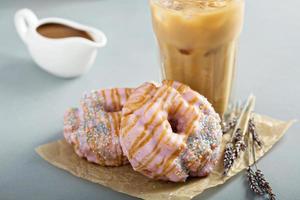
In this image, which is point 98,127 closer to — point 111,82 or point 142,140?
point 142,140

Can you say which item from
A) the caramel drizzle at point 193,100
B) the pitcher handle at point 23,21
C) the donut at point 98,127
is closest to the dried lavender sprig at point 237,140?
the caramel drizzle at point 193,100

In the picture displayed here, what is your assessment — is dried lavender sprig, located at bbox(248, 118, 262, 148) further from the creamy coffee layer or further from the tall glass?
the creamy coffee layer

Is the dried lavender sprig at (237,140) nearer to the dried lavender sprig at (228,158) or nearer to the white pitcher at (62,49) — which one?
the dried lavender sprig at (228,158)

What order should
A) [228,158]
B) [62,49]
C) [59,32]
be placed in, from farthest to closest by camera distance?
[59,32]
[62,49]
[228,158]

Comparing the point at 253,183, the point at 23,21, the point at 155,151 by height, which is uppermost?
the point at 23,21

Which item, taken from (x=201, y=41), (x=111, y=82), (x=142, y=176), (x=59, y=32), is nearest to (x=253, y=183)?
(x=142, y=176)

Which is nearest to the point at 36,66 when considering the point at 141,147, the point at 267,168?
the point at 141,147

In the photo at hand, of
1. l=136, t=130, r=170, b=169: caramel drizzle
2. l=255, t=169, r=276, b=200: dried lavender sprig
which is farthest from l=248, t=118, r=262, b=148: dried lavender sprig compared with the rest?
l=136, t=130, r=170, b=169: caramel drizzle
